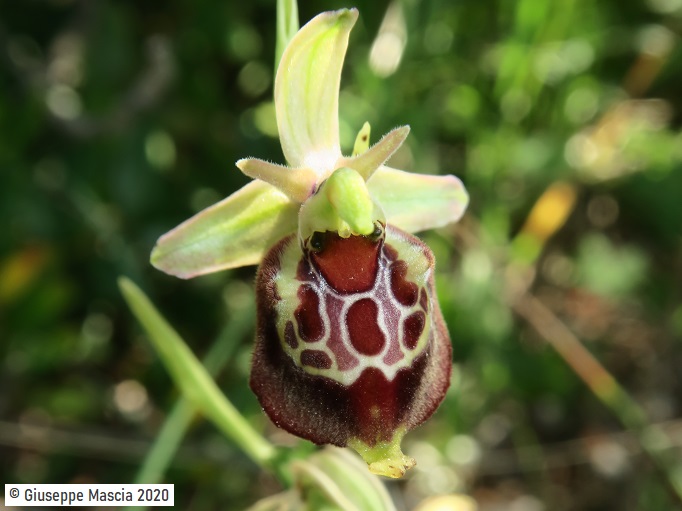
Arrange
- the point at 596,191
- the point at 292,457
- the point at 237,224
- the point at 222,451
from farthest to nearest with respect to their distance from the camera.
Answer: the point at 596,191 < the point at 222,451 < the point at 292,457 < the point at 237,224

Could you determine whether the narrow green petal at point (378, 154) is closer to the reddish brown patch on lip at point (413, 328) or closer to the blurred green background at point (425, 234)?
the reddish brown patch on lip at point (413, 328)

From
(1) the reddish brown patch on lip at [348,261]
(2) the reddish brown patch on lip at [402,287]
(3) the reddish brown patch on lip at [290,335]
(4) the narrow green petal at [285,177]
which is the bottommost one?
(3) the reddish brown patch on lip at [290,335]

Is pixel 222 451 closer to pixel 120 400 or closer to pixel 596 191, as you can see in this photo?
pixel 120 400

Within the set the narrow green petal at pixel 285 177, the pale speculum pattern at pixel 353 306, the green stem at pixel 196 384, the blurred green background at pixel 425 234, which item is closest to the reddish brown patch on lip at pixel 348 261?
the pale speculum pattern at pixel 353 306

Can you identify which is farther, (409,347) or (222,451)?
(222,451)

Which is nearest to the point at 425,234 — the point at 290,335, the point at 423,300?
the point at 423,300

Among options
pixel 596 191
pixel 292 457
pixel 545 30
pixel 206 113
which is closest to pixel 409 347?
pixel 292 457

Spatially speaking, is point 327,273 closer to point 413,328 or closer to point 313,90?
point 413,328
